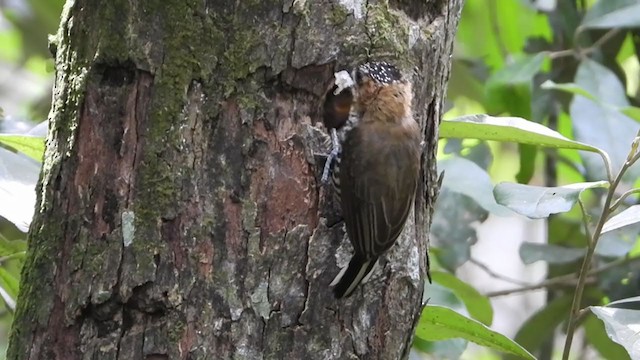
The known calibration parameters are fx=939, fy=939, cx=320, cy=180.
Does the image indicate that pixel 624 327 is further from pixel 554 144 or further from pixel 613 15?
pixel 613 15

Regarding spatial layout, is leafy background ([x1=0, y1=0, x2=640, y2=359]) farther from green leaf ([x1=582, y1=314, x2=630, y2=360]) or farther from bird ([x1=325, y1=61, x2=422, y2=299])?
bird ([x1=325, y1=61, x2=422, y2=299])

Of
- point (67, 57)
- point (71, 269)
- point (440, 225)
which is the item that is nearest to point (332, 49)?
point (67, 57)

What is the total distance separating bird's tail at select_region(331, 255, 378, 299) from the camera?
172cm

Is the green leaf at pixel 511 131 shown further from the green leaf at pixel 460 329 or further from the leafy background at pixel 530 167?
the green leaf at pixel 460 329

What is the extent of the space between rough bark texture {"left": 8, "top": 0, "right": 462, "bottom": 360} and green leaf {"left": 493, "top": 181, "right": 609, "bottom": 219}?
0.32 m

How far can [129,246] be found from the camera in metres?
1.69

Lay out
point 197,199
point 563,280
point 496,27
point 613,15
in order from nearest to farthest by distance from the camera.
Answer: point 197,199 → point 613,15 → point 563,280 → point 496,27

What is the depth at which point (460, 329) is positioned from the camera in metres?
2.07

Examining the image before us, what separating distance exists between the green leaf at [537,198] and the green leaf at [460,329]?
0.90 feet

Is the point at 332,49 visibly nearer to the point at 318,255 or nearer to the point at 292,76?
the point at 292,76

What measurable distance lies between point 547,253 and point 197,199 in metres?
1.48

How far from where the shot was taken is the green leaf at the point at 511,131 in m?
1.99

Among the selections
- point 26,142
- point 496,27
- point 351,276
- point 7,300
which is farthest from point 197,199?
point 496,27

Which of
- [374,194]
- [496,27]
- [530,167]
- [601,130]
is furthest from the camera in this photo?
[496,27]
